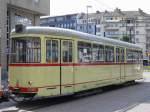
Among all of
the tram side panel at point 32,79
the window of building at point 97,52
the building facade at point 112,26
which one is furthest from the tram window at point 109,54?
the building facade at point 112,26

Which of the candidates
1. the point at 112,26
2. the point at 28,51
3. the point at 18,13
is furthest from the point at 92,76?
the point at 112,26

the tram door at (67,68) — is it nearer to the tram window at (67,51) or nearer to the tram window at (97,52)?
the tram window at (67,51)

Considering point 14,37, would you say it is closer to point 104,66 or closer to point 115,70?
point 104,66

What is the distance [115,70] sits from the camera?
2133 cm

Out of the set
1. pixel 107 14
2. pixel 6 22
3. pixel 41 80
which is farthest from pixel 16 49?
pixel 107 14

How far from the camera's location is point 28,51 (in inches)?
552

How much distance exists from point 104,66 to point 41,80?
6205mm

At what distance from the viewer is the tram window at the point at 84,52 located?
16.4m

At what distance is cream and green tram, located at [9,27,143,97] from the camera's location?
13.8 metres

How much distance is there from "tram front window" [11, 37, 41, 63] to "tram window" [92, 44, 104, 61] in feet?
14.8

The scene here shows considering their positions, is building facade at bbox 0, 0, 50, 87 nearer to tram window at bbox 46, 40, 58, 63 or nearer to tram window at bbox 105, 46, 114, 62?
tram window at bbox 105, 46, 114, 62

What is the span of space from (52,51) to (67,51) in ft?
3.28

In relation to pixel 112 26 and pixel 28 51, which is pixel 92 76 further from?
pixel 112 26

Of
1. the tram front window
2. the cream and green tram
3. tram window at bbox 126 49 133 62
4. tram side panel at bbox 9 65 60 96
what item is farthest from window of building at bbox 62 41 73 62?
tram window at bbox 126 49 133 62
